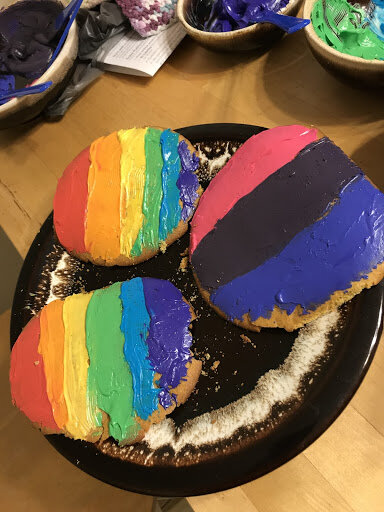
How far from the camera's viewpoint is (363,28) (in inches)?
36.6

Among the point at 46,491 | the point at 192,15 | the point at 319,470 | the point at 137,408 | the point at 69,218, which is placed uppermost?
the point at 192,15

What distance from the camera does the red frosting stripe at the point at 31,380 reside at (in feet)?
2.69

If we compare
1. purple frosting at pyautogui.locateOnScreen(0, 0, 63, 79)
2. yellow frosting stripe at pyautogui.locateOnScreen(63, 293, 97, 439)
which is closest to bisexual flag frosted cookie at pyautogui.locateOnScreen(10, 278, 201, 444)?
yellow frosting stripe at pyautogui.locateOnScreen(63, 293, 97, 439)

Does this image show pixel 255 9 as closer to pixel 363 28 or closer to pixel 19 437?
pixel 363 28

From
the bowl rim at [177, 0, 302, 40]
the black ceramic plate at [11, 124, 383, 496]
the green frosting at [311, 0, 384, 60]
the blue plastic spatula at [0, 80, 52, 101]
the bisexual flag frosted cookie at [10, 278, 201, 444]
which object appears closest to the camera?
the black ceramic plate at [11, 124, 383, 496]

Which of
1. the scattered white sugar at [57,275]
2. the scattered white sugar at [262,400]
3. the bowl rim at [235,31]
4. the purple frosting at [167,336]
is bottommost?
the scattered white sugar at [262,400]

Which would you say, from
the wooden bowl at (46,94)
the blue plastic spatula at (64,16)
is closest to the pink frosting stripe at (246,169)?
the wooden bowl at (46,94)

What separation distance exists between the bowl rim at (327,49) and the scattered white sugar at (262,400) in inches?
18.0

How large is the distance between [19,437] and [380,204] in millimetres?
1018

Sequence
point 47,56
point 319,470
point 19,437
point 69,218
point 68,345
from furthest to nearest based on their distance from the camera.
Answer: point 47,56 → point 19,437 → point 69,218 → point 68,345 → point 319,470

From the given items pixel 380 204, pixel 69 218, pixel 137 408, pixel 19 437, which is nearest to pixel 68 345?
pixel 137 408

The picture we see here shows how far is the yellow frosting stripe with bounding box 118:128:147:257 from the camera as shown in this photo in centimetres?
93

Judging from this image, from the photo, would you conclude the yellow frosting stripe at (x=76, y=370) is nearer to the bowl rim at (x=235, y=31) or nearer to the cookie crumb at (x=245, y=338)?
the cookie crumb at (x=245, y=338)

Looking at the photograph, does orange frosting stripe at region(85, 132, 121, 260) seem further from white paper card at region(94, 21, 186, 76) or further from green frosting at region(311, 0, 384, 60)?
green frosting at region(311, 0, 384, 60)
